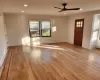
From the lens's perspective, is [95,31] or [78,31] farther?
[78,31]

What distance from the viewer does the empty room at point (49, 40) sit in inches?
127

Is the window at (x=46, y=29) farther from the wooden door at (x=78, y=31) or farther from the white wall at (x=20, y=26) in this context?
the wooden door at (x=78, y=31)

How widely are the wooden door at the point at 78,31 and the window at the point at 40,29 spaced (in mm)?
2210

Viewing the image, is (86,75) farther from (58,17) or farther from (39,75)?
(58,17)

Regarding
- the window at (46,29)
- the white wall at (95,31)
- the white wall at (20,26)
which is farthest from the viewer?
the window at (46,29)

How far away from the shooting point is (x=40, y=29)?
7.70m

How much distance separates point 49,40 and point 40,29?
122 cm

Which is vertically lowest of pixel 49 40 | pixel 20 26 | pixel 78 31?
pixel 49 40

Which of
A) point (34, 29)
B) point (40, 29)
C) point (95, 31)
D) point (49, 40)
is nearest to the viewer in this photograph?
point (95, 31)

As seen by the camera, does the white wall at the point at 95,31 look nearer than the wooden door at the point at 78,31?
Yes

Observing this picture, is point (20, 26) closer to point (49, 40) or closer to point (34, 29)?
point (34, 29)

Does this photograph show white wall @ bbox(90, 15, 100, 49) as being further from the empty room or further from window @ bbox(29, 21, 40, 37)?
window @ bbox(29, 21, 40, 37)

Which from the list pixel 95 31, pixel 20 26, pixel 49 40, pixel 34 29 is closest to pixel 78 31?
pixel 95 31

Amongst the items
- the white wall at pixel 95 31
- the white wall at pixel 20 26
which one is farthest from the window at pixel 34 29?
the white wall at pixel 95 31
